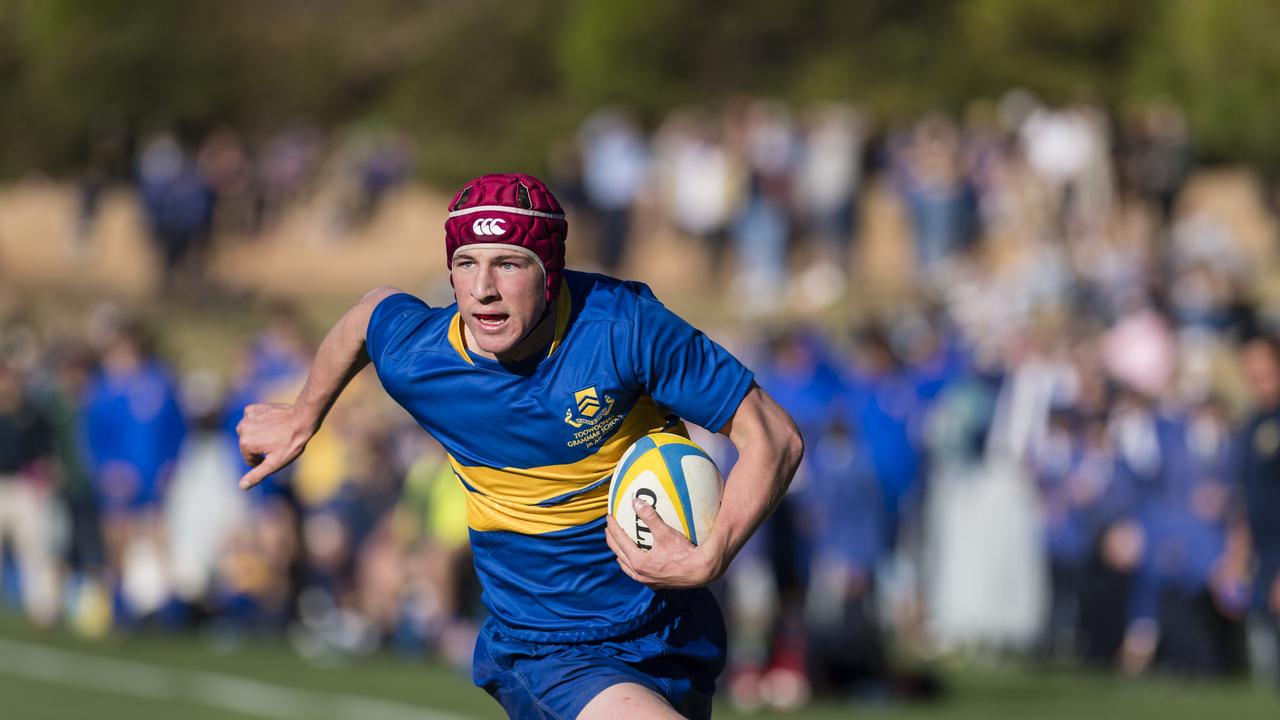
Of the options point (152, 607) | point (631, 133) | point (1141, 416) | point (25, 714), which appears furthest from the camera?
point (631, 133)

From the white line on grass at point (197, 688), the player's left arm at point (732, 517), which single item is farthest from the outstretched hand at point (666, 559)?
the white line on grass at point (197, 688)

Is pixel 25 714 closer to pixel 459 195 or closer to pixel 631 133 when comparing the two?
pixel 459 195

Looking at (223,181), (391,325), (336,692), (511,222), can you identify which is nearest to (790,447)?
(511,222)

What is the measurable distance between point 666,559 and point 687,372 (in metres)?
0.48

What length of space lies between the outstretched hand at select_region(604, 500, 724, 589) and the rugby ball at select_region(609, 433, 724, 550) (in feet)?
0.10

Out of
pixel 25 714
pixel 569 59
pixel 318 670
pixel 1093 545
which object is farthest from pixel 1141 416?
pixel 569 59

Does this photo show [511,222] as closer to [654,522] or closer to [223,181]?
[654,522]

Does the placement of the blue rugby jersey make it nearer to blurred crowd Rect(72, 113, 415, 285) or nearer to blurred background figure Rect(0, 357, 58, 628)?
blurred background figure Rect(0, 357, 58, 628)

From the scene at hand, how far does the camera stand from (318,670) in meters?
14.3

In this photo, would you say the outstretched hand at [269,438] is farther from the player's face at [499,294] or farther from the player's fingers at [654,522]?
the player's fingers at [654,522]

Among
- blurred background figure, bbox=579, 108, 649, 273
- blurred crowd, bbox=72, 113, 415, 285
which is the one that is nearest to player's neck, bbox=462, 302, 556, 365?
blurred background figure, bbox=579, 108, 649, 273

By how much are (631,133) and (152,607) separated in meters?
11.6

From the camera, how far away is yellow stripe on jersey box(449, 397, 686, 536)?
562cm

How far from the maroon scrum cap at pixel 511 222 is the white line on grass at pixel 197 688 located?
24.2ft
